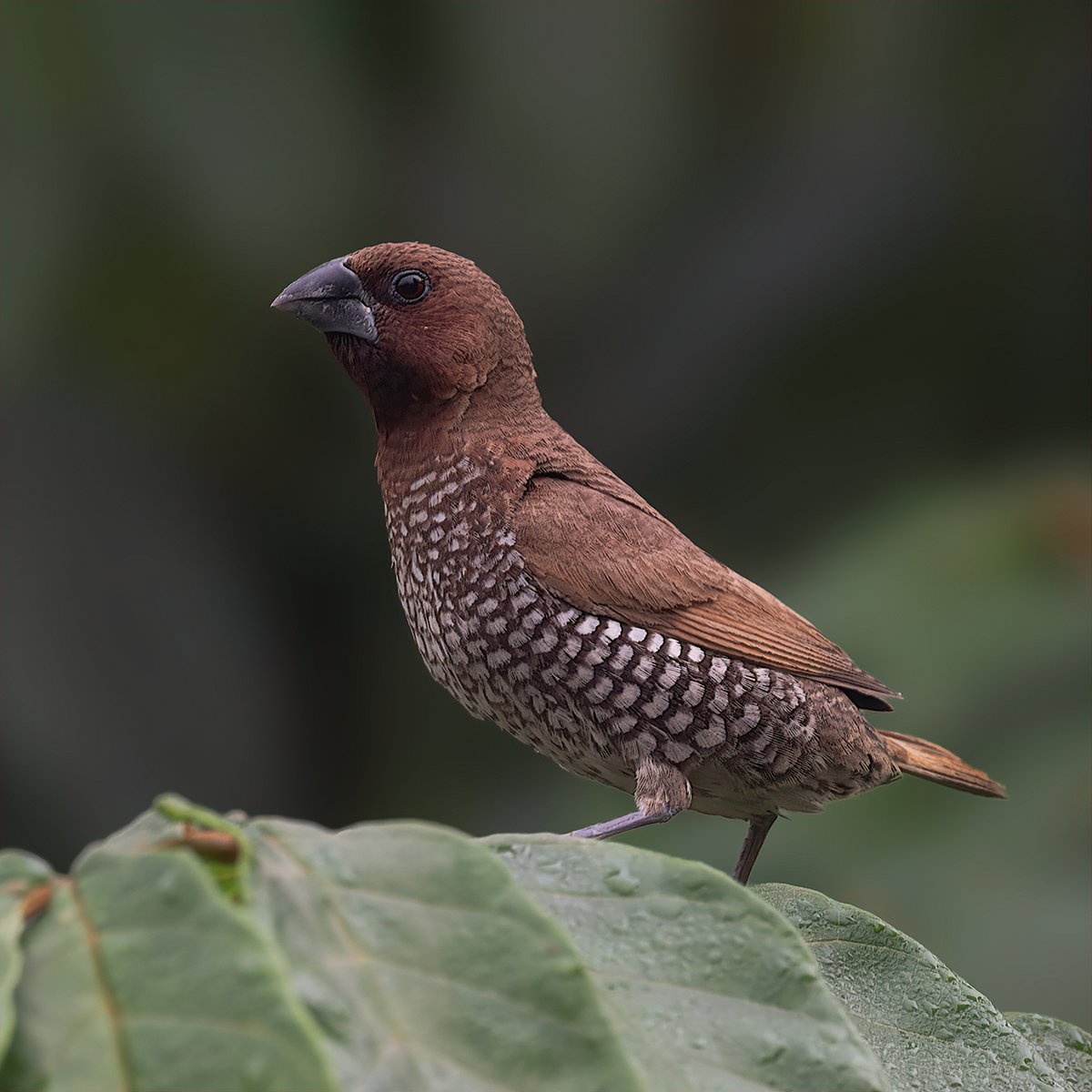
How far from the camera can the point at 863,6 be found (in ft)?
16.5

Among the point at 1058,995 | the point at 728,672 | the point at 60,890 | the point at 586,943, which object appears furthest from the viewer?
the point at 1058,995

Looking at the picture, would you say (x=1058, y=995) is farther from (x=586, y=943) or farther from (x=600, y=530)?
(x=586, y=943)

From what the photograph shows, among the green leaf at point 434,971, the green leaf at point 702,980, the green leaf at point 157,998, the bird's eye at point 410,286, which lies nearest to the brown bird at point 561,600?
the bird's eye at point 410,286

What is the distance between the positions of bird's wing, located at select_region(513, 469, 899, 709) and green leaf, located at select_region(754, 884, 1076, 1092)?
2.79ft

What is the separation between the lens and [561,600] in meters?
2.09

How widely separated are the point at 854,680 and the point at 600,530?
1.65 feet

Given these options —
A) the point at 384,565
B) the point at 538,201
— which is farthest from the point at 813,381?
the point at 384,565

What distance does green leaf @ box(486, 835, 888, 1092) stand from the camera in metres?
0.77

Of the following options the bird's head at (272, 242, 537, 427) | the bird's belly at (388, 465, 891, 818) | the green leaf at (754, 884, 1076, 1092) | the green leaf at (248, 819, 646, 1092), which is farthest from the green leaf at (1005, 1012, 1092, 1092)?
the bird's head at (272, 242, 537, 427)

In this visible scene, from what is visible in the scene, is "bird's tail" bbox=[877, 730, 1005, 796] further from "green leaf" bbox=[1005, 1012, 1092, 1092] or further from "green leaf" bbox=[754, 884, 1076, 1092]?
"green leaf" bbox=[754, 884, 1076, 1092]

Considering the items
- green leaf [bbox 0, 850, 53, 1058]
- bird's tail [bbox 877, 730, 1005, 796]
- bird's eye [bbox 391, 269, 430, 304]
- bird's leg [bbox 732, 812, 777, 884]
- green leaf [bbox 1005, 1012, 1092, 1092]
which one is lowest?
bird's leg [bbox 732, 812, 777, 884]

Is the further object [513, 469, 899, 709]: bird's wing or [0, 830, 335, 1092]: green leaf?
[513, 469, 899, 709]: bird's wing

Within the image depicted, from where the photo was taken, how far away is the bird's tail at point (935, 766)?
2.34 m

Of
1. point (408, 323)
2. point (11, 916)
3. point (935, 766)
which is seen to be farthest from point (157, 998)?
point (935, 766)
